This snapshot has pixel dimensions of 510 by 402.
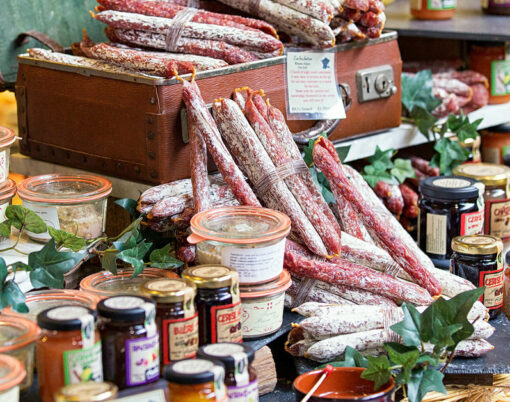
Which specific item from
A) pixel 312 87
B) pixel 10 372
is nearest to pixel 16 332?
pixel 10 372

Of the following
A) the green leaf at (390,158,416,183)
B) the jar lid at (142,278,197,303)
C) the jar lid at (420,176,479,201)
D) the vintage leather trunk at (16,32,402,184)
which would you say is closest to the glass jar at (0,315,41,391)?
the jar lid at (142,278,197,303)

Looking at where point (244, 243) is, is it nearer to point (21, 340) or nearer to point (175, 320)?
point (175, 320)

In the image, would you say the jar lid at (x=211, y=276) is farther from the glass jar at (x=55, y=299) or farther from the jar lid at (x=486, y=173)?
the jar lid at (x=486, y=173)

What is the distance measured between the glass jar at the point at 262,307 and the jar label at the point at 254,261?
0.02 meters

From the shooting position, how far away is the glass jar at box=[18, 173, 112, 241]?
2.15 m

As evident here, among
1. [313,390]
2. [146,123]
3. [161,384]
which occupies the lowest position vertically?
[313,390]

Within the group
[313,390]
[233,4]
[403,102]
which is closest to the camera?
[313,390]

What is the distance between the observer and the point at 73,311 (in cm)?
155

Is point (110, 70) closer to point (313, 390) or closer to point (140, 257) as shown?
point (140, 257)

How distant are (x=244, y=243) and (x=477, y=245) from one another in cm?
75

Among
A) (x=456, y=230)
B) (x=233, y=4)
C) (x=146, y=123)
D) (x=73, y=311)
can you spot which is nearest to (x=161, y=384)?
(x=73, y=311)

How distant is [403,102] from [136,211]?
1412mm

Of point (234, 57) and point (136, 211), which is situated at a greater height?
point (234, 57)

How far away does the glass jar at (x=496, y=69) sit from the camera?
11.9ft
